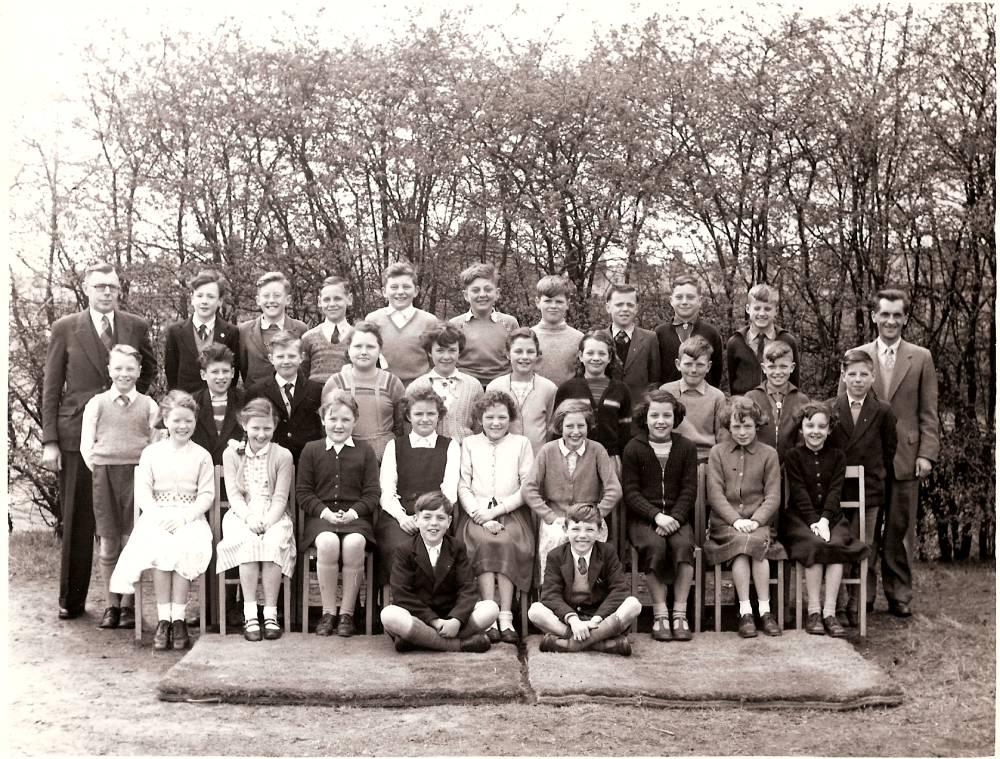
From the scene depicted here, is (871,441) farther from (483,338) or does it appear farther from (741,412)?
(483,338)

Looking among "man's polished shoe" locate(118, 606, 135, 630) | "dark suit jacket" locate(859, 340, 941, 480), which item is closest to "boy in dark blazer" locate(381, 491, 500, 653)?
"man's polished shoe" locate(118, 606, 135, 630)

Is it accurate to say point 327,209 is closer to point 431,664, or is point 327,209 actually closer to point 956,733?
point 431,664

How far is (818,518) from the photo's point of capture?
5723mm

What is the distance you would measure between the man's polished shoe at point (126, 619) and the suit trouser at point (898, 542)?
377 centimetres

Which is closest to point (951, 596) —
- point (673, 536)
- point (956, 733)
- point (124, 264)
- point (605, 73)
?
point (673, 536)

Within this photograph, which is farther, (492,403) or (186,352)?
(186,352)

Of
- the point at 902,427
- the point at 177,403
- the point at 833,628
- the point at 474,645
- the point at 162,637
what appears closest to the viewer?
the point at 474,645

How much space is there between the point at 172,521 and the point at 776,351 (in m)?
3.03

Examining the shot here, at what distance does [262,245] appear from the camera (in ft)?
26.1

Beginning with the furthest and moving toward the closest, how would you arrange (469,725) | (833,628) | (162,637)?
(833,628) → (162,637) → (469,725)

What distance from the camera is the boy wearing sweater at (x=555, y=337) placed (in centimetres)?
628

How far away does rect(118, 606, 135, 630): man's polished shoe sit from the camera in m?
5.86

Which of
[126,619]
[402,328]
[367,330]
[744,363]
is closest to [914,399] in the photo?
[744,363]

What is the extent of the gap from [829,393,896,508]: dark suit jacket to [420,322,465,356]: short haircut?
6.29ft
